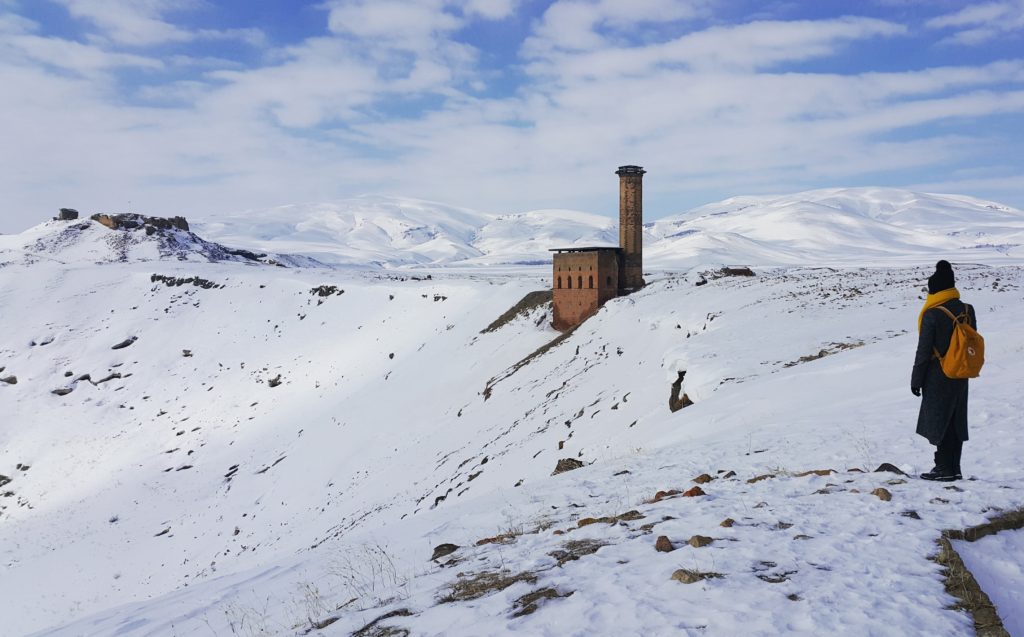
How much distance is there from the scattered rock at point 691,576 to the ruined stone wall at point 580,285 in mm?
40136

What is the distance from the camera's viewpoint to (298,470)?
3122cm

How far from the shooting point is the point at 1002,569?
449 cm

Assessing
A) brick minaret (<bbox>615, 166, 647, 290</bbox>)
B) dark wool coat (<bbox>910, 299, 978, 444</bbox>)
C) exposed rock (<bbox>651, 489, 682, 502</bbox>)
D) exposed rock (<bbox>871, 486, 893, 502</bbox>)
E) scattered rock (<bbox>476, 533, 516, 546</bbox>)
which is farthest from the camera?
brick minaret (<bbox>615, 166, 647, 290</bbox>)

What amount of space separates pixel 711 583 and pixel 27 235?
122 meters

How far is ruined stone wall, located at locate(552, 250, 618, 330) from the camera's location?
1770 inches

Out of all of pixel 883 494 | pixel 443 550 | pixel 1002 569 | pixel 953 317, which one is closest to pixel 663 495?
pixel 883 494

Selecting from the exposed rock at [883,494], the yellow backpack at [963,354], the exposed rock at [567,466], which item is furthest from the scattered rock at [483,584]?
the exposed rock at [567,466]

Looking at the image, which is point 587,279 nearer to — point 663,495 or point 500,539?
point 663,495

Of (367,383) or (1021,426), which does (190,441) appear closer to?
(367,383)

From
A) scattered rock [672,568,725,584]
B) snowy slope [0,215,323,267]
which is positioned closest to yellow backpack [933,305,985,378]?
scattered rock [672,568,725,584]

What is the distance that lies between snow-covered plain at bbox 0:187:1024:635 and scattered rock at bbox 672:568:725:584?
9cm

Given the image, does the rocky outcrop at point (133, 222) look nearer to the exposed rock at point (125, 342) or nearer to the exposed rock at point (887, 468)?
the exposed rock at point (125, 342)

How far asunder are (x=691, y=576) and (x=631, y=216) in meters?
47.7

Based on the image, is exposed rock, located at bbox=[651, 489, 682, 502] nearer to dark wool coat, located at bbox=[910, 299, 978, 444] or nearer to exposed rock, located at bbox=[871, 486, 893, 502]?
exposed rock, located at bbox=[871, 486, 893, 502]
